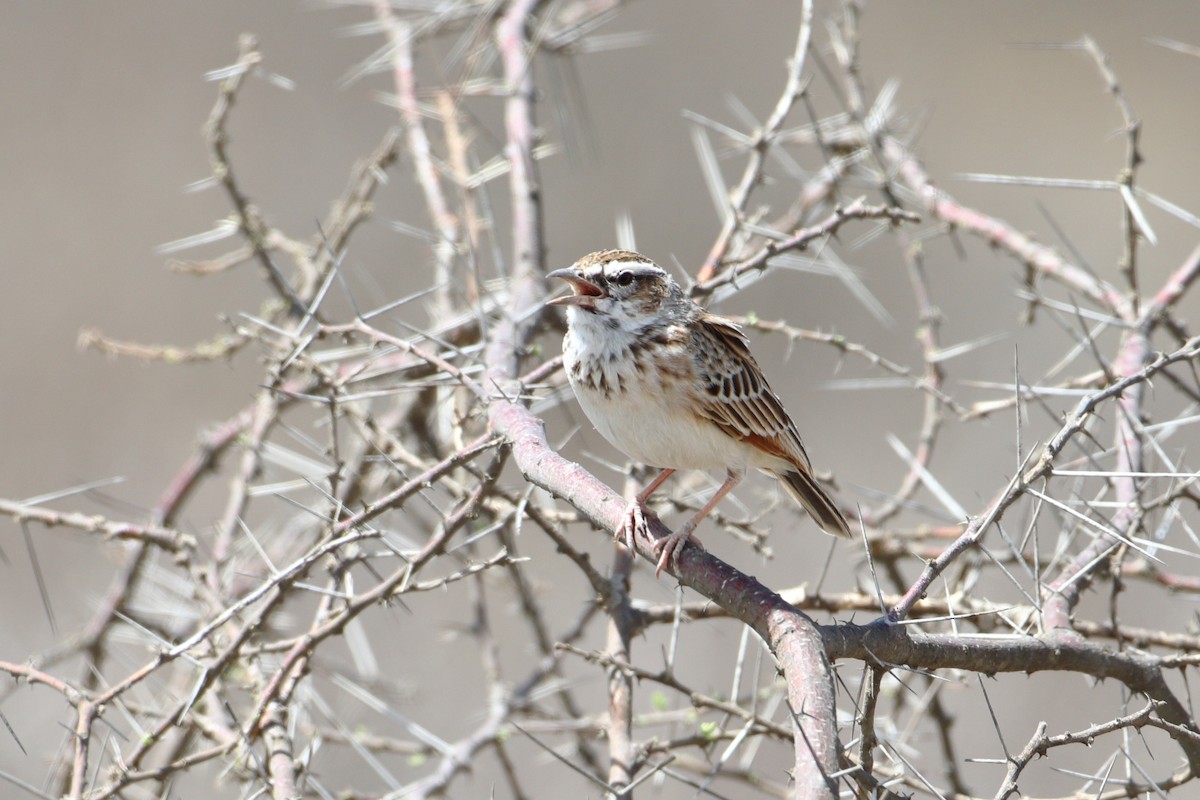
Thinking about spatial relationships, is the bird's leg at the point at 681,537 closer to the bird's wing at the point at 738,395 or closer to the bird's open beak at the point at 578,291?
the bird's wing at the point at 738,395

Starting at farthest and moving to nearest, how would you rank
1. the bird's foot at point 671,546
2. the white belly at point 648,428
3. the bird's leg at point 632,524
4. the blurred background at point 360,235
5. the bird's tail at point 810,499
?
1. the blurred background at point 360,235
2. the bird's tail at point 810,499
3. the white belly at point 648,428
4. the bird's foot at point 671,546
5. the bird's leg at point 632,524

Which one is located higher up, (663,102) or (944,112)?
(944,112)

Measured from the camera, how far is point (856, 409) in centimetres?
919

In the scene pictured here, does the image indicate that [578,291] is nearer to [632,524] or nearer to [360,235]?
[632,524]

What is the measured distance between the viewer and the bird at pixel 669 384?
3.66m

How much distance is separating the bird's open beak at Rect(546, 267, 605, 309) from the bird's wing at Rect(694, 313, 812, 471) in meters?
0.37

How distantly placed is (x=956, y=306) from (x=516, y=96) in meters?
5.87

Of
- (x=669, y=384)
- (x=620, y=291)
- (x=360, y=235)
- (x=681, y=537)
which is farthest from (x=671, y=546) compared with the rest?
(x=360, y=235)

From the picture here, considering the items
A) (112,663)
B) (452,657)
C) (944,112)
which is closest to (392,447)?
(112,663)

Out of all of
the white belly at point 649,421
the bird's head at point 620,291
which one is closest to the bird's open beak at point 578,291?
the bird's head at point 620,291

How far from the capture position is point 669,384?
372cm

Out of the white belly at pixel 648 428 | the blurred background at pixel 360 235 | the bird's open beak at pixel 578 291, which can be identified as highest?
the blurred background at pixel 360 235

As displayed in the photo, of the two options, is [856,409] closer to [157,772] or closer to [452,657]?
[452,657]

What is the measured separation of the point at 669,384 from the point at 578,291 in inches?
18.8
